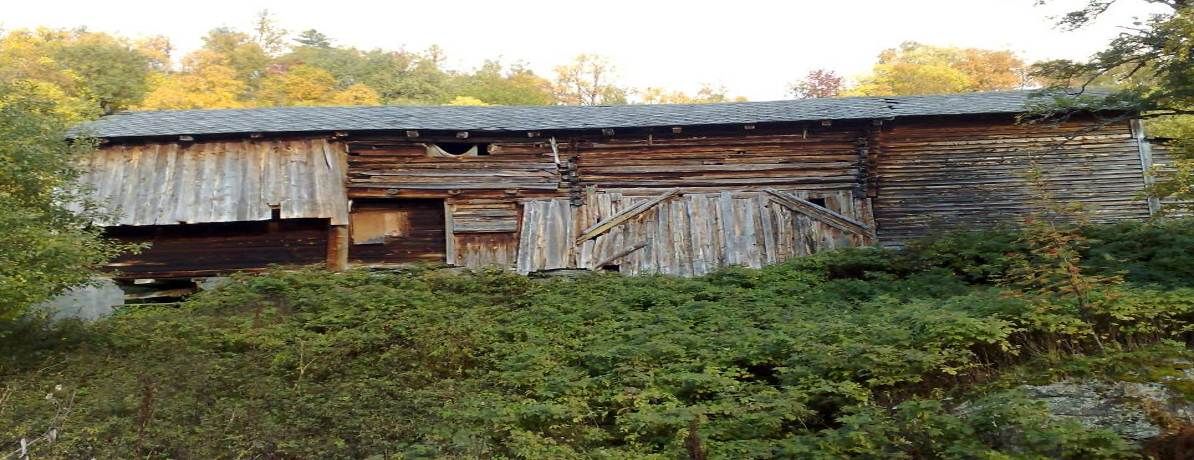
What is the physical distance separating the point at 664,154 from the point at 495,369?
901 centimetres

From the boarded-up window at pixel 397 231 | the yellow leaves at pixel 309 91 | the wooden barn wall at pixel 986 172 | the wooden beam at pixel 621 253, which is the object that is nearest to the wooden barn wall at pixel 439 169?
the boarded-up window at pixel 397 231

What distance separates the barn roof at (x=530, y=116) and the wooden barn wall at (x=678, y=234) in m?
1.52

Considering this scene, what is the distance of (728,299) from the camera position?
41.9 feet

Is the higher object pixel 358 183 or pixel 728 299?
pixel 358 183

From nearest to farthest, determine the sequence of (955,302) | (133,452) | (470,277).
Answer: (133,452) < (955,302) < (470,277)

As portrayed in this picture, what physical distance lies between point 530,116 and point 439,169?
7.72ft

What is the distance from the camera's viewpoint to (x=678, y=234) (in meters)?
17.6

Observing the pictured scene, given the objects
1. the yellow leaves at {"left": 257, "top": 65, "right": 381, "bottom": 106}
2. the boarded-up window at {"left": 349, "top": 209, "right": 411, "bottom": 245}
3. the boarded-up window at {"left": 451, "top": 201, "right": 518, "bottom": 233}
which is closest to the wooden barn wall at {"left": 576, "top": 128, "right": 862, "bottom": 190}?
the boarded-up window at {"left": 451, "top": 201, "right": 518, "bottom": 233}

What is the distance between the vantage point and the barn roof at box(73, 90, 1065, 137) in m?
17.7

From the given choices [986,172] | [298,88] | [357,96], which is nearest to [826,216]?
[986,172]

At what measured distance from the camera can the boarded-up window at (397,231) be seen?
1789 cm

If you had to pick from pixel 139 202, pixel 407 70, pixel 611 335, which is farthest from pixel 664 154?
pixel 407 70

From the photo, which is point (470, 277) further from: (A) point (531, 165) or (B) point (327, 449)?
(B) point (327, 449)

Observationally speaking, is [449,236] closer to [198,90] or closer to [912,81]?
[198,90]
